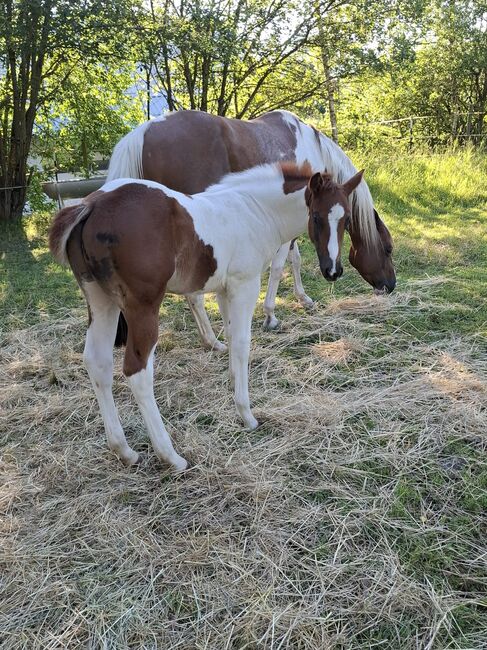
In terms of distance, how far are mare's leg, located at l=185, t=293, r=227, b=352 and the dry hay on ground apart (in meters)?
0.19

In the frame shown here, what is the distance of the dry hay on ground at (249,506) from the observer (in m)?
1.71

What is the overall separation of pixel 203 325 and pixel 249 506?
6.12 ft

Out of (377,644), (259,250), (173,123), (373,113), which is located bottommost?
(377,644)

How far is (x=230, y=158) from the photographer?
3898 millimetres

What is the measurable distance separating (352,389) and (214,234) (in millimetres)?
1416

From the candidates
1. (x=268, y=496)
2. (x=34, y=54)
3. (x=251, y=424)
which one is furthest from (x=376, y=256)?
(x=34, y=54)

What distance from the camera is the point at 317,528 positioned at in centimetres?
210

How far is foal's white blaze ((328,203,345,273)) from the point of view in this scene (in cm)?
273

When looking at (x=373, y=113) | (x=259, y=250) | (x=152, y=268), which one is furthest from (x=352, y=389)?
(x=373, y=113)

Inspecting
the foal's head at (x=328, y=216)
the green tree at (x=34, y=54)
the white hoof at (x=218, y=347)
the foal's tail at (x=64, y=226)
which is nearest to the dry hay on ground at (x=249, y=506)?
the white hoof at (x=218, y=347)

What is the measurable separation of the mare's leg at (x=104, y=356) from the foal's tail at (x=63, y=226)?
268 millimetres

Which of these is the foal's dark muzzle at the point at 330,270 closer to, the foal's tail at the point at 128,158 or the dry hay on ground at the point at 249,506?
the dry hay on ground at the point at 249,506

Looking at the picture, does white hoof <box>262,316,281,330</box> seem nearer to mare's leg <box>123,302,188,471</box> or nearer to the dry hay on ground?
the dry hay on ground

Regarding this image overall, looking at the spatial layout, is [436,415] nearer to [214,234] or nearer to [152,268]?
[214,234]
